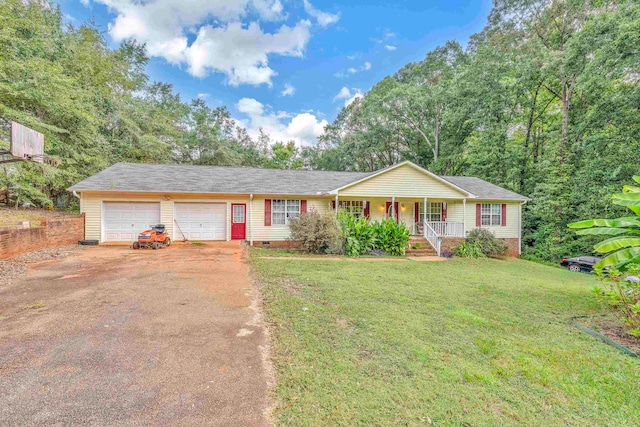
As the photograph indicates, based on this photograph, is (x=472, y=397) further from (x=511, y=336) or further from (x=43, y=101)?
(x=43, y=101)

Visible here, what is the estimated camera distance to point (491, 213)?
15.9 m

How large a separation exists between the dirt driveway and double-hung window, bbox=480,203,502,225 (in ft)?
48.5

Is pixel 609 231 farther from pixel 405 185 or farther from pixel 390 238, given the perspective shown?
pixel 405 185

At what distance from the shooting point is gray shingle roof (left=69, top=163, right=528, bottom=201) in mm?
12500

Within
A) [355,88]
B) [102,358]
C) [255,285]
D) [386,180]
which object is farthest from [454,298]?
[355,88]

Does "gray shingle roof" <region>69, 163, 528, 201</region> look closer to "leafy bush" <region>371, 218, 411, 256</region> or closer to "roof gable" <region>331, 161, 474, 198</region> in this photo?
"roof gable" <region>331, 161, 474, 198</region>

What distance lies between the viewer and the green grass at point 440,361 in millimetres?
2500

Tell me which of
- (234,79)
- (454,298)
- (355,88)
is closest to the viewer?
(454,298)

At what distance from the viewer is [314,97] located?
27500 millimetres

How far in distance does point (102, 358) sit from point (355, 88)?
104 feet

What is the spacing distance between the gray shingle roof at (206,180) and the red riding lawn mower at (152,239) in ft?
6.55

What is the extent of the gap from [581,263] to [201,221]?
17.8 metres

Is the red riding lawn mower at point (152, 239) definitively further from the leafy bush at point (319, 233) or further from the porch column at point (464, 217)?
the porch column at point (464, 217)

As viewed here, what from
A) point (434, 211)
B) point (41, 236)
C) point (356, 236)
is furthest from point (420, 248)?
point (41, 236)
